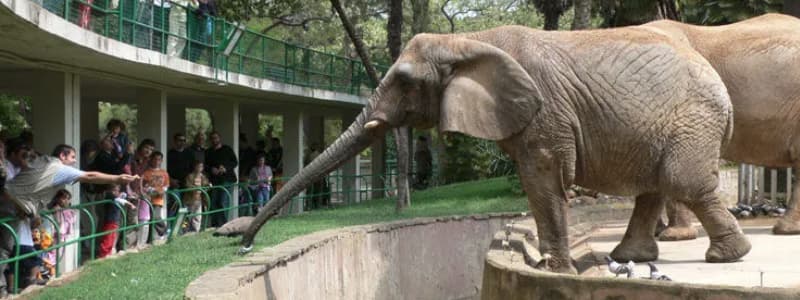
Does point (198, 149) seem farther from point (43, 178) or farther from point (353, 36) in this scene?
point (43, 178)

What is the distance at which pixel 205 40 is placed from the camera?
1672cm

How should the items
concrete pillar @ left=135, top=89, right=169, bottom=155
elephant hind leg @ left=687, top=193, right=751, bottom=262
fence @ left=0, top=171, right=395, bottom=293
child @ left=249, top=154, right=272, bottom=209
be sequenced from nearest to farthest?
elephant hind leg @ left=687, top=193, right=751, bottom=262
fence @ left=0, top=171, right=395, bottom=293
concrete pillar @ left=135, top=89, right=169, bottom=155
child @ left=249, top=154, right=272, bottom=209

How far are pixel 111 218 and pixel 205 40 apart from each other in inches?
202

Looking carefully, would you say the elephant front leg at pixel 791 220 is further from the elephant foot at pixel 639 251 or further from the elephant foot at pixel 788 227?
the elephant foot at pixel 639 251

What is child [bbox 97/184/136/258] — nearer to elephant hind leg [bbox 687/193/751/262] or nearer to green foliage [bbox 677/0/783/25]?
elephant hind leg [bbox 687/193/751/262]

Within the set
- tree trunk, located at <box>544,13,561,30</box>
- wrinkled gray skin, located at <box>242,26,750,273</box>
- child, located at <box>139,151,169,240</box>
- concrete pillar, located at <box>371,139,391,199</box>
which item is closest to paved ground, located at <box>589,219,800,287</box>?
wrinkled gray skin, located at <box>242,26,750,273</box>

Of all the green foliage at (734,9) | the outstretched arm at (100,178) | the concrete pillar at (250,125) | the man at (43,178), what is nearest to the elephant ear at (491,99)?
the outstretched arm at (100,178)

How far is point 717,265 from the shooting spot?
878 cm

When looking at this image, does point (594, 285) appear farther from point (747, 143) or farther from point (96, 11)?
point (96, 11)

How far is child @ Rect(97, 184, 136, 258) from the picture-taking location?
1183 cm

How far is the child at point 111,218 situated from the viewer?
1183 cm

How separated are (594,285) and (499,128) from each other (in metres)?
1.93

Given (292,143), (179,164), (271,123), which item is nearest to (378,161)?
(292,143)

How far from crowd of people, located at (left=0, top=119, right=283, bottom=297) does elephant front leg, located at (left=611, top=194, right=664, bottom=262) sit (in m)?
4.56
